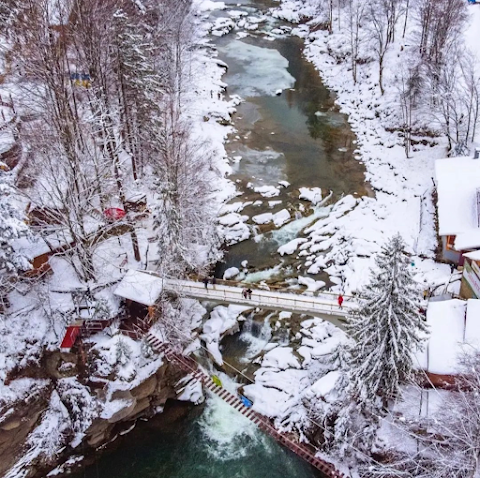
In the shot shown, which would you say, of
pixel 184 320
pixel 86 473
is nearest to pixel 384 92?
pixel 184 320

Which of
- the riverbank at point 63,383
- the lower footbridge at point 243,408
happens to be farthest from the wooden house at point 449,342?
the riverbank at point 63,383

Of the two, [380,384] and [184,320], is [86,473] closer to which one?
[184,320]

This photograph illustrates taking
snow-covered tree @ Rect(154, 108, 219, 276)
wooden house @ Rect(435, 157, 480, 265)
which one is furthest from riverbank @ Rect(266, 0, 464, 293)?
snow-covered tree @ Rect(154, 108, 219, 276)

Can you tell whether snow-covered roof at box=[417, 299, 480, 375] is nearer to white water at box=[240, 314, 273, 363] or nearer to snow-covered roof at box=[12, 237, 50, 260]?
white water at box=[240, 314, 273, 363]

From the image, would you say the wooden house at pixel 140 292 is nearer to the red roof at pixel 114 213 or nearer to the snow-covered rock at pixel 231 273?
the red roof at pixel 114 213

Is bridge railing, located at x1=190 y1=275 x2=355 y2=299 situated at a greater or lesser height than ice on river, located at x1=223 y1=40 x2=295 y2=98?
lesser

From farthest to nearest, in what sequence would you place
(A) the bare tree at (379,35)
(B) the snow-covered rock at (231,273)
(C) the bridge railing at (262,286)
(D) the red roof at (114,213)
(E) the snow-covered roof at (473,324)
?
(A) the bare tree at (379,35), (B) the snow-covered rock at (231,273), (D) the red roof at (114,213), (C) the bridge railing at (262,286), (E) the snow-covered roof at (473,324)
